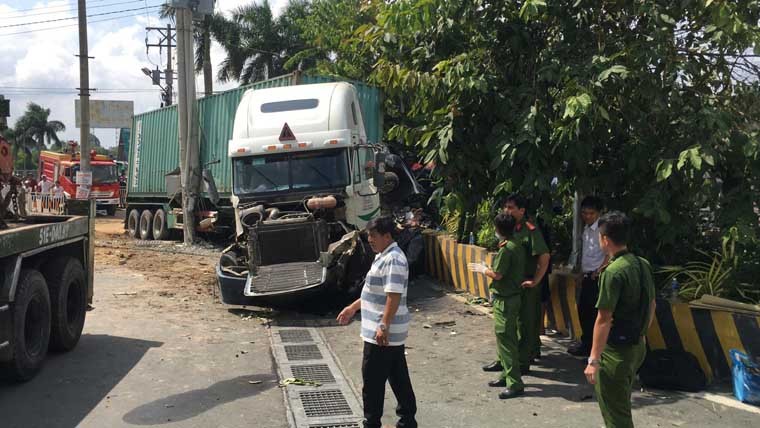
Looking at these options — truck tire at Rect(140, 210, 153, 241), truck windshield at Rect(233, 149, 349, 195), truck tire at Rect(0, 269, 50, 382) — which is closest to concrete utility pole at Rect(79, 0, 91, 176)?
truck tire at Rect(140, 210, 153, 241)

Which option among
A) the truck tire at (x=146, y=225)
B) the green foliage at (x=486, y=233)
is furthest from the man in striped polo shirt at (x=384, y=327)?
the truck tire at (x=146, y=225)

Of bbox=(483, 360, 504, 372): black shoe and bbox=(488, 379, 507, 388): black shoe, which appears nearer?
bbox=(488, 379, 507, 388): black shoe

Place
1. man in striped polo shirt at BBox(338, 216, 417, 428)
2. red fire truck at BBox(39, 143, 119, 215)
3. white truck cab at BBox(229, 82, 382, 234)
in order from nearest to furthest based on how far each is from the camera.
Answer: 1. man in striped polo shirt at BBox(338, 216, 417, 428)
2. white truck cab at BBox(229, 82, 382, 234)
3. red fire truck at BBox(39, 143, 119, 215)

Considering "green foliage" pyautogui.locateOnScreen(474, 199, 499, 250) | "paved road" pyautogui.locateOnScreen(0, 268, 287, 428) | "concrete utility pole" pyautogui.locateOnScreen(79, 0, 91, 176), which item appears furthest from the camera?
"concrete utility pole" pyautogui.locateOnScreen(79, 0, 91, 176)

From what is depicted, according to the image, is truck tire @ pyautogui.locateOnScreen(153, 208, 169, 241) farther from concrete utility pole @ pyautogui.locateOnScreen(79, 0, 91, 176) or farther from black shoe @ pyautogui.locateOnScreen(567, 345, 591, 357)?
black shoe @ pyautogui.locateOnScreen(567, 345, 591, 357)

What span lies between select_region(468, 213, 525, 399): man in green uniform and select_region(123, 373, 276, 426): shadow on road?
2.12 metres

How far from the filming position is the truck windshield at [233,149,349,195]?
35.2ft

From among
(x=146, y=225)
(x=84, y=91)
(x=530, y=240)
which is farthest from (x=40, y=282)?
(x=146, y=225)

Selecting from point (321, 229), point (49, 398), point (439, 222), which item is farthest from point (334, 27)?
point (49, 398)

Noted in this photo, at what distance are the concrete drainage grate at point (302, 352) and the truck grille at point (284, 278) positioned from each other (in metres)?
1.30

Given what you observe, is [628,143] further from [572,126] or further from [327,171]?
[327,171]

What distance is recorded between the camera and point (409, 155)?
18344 millimetres

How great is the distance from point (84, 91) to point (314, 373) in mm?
14883

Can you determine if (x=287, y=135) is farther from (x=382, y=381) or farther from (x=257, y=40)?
(x=257, y=40)
